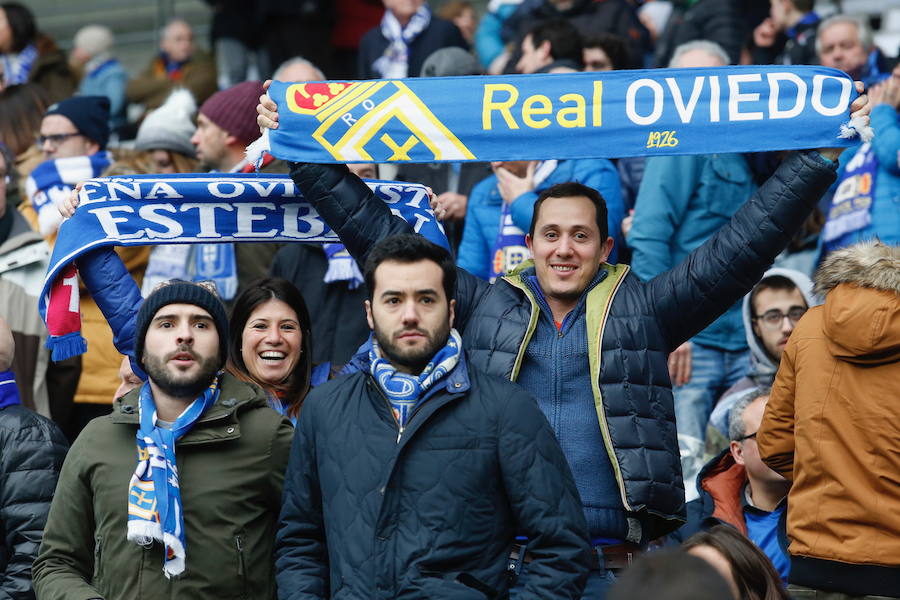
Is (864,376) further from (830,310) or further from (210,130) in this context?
(210,130)

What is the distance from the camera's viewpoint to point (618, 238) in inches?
288

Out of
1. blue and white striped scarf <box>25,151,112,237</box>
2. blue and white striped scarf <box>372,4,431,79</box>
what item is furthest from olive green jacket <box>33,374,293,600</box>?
blue and white striped scarf <box>372,4,431,79</box>

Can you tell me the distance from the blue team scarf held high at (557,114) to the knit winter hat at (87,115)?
10.3ft

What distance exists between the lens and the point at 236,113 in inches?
305

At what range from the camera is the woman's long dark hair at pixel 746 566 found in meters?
4.16

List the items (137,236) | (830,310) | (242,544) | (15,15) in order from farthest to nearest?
(15,15) < (137,236) < (830,310) < (242,544)

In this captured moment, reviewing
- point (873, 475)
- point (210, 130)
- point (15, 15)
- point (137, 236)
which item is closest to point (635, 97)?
point (873, 475)

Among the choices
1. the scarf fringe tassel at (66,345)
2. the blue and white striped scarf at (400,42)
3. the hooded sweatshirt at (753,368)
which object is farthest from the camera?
the blue and white striped scarf at (400,42)

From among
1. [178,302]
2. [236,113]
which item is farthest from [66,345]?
[236,113]

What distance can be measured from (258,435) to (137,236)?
4.58 feet

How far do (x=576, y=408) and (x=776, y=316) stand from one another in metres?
2.25

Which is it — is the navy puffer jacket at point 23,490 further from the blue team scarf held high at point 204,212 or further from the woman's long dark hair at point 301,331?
the woman's long dark hair at point 301,331

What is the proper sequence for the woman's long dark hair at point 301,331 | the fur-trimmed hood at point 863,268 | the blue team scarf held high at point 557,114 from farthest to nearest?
the woman's long dark hair at point 301,331, the blue team scarf held high at point 557,114, the fur-trimmed hood at point 863,268

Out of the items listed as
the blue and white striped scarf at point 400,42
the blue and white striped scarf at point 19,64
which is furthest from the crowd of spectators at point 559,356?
the blue and white striped scarf at point 19,64
